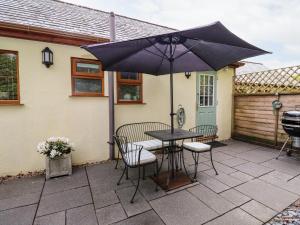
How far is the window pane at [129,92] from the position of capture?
4270 mm

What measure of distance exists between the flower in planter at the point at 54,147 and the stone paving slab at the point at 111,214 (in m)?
1.49

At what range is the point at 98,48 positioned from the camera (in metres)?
2.32

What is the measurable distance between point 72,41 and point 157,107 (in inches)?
100

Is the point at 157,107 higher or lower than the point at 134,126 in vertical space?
higher

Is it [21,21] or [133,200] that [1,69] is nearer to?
[21,21]

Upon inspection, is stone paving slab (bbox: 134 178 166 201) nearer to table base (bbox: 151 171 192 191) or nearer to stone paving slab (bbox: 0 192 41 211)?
table base (bbox: 151 171 192 191)

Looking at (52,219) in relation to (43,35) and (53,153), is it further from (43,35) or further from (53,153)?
(43,35)

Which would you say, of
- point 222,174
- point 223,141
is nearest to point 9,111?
point 222,174

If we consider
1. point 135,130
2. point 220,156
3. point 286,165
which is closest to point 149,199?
point 135,130

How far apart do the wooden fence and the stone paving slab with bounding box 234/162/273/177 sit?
73.6 inches

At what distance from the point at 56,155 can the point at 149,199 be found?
6.30ft

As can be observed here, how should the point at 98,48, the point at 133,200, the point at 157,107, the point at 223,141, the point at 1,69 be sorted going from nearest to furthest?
the point at 98,48 < the point at 133,200 < the point at 1,69 < the point at 157,107 < the point at 223,141

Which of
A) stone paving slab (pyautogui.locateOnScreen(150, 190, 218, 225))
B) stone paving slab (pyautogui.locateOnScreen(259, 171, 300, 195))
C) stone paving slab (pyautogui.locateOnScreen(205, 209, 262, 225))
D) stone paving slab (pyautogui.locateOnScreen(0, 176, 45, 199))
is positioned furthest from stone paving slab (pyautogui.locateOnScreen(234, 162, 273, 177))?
stone paving slab (pyautogui.locateOnScreen(0, 176, 45, 199))

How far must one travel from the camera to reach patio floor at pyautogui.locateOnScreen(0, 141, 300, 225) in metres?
2.10
